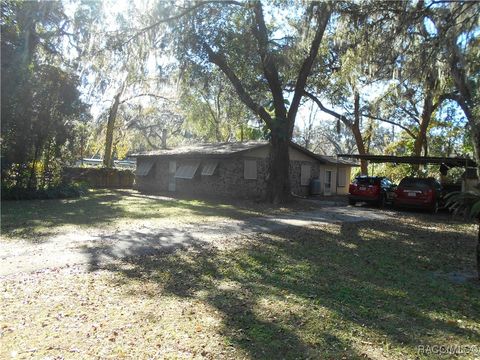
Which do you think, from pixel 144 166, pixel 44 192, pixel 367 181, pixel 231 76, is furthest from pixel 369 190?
pixel 144 166

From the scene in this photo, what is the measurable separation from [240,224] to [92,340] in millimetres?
8075

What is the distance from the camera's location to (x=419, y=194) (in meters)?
16.8

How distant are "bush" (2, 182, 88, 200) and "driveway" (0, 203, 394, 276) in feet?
31.2

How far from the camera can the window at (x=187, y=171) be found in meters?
23.3

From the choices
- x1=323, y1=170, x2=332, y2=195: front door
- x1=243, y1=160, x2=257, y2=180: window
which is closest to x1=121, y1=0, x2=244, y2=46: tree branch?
x1=243, y1=160, x2=257, y2=180: window

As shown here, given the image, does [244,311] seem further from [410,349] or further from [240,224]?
[240,224]

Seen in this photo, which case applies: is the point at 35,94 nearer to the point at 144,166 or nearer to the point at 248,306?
the point at 144,166

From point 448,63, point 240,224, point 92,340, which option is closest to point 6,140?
point 240,224

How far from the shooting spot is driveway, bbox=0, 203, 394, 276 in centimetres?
729

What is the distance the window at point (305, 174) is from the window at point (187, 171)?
20.8 feet

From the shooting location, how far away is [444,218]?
15273 millimetres

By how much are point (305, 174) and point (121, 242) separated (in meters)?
17.1

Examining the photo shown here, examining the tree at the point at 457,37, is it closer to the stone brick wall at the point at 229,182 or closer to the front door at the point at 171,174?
the stone brick wall at the point at 229,182

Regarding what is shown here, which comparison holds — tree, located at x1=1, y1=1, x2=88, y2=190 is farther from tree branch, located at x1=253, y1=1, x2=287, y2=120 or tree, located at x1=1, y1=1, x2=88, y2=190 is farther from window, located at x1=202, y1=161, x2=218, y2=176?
tree branch, located at x1=253, y1=1, x2=287, y2=120
